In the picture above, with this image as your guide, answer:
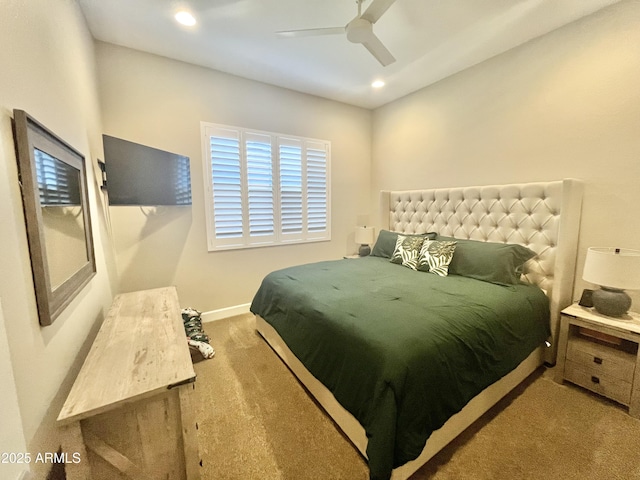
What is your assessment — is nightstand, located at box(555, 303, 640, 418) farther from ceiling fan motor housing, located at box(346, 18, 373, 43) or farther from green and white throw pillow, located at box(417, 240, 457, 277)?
ceiling fan motor housing, located at box(346, 18, 373, 43)

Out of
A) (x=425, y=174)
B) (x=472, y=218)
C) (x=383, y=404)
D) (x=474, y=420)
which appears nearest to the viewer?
(x=383, y=404)

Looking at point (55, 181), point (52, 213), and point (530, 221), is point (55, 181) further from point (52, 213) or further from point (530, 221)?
point (530, 221)

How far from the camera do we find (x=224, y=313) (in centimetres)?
324

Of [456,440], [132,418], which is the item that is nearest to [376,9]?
[132,418]

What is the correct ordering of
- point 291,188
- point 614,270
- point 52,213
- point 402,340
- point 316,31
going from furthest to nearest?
point 291,188 → point 316,31 → point 614,270 → point 402,340 → point 52,213

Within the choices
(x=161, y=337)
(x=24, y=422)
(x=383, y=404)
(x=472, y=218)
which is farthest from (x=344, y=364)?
(x=472, y=218)

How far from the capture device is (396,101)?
3.73 metres

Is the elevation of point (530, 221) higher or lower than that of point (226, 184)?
lower

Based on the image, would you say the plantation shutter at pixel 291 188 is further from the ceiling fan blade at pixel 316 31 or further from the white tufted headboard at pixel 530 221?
the white tufted headboard at pixel 530 221

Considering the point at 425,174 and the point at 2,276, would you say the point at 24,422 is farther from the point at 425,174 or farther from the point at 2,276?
the point at 425,174

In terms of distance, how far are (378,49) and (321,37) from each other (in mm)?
671

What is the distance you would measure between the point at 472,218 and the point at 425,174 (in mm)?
899

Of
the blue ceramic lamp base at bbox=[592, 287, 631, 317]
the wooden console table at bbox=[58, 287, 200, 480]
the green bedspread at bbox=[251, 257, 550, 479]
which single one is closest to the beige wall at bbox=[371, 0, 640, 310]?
the blue ceramic lamp base at bbox=[592, 287, 631, 317]

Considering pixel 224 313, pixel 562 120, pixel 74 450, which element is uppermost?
Answer: pixel 562 120
